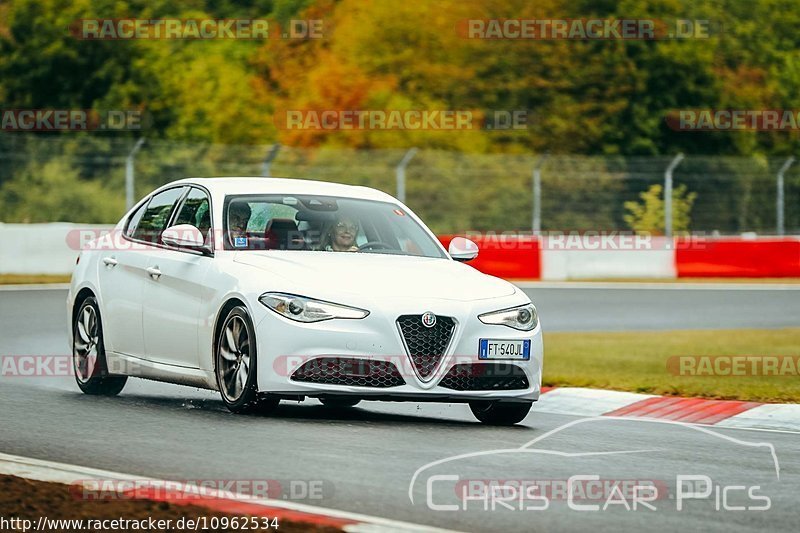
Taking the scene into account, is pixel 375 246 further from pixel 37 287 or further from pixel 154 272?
pixel 37 287

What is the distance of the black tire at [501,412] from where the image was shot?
417 inches

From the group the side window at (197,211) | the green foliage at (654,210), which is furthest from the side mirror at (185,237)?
the green foliage at (654,210)

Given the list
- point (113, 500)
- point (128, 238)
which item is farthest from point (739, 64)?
point (113, 500)

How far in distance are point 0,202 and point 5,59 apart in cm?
1647

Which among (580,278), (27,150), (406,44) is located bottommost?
(580,278)

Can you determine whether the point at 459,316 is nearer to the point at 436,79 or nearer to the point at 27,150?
the point at 27,150

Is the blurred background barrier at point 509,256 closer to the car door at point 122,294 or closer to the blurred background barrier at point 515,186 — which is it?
the blurred background barrier at point 515,186

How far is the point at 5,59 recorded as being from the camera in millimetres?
47844

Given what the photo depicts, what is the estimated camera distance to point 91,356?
38.9ft

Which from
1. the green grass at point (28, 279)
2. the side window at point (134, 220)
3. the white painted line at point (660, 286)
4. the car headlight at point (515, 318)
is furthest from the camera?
the white painted line at point (660, 286)

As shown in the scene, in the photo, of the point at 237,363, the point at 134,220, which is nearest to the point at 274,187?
the point at 134,220

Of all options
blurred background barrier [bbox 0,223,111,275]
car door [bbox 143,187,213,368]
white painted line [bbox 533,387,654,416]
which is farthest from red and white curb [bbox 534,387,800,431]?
blurred background barrier [bbox 0,223,111,275]

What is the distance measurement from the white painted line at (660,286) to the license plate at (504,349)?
18.5m

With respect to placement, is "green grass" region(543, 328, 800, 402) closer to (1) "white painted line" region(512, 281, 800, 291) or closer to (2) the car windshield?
(2) the car windshield
